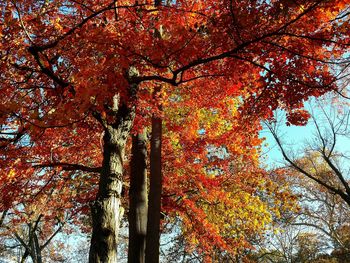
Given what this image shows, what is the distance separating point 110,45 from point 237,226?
11559 millimetres

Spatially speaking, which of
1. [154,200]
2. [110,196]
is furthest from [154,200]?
[110,196]

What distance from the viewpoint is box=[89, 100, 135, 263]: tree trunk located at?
5273 millimetres

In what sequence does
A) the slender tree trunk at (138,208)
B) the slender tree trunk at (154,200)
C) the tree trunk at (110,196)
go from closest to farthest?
1. the tree trunk at (110,196)
2. the slender tree trunk at (138,208)
3. the slender tree trunk at (154,200)

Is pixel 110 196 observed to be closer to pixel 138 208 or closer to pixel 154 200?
pixel 138 208

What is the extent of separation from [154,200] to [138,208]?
0.84m

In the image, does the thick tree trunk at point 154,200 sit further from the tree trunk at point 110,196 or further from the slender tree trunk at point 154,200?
the tree trunk at point 110,196

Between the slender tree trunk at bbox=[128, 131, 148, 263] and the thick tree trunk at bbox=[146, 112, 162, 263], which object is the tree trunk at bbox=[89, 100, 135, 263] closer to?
the slender tree trunk at bbox=[128, 131, 148, 263]

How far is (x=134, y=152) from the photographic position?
9.40 m

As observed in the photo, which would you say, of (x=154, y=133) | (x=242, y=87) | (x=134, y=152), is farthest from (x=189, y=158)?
(x=242, y=87)

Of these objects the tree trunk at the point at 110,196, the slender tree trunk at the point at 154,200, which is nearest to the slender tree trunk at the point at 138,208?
the slender tree trunk at the point at 154,200

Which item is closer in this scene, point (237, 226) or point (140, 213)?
point (140, 213)

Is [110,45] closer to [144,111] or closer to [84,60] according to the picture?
[84,60]

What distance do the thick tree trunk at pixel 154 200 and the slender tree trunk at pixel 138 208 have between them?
291 millimetres

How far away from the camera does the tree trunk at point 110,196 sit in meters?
5.27
